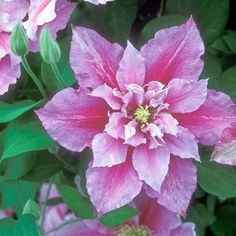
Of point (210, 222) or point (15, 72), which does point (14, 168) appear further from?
point (210, 222)

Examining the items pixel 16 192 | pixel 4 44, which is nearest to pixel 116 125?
pixel 4 44

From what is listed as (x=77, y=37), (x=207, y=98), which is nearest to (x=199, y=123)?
(x=207, y=98)

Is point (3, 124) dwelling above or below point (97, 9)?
below

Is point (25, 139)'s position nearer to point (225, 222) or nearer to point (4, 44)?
point (4, 44)

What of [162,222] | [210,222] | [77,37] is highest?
[77,37]

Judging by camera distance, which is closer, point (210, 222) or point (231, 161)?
point (231, 161)

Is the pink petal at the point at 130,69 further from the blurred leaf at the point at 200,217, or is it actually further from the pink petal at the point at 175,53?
the blurred leaf at the point at 200,217

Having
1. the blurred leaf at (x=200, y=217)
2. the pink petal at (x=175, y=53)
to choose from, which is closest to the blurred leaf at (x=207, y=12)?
the pink petal at (x=175, y=53)
